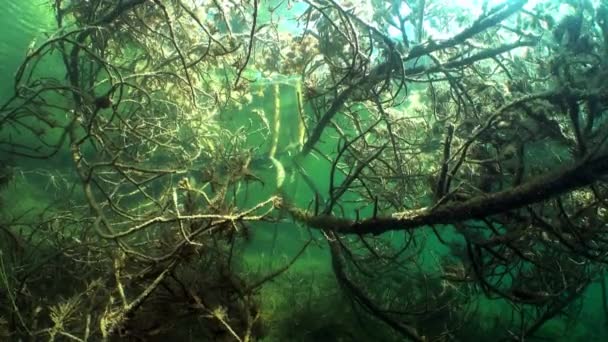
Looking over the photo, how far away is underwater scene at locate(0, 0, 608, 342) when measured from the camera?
3.37 meters

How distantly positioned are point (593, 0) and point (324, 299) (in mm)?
7795

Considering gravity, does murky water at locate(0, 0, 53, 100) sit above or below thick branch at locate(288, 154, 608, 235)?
above

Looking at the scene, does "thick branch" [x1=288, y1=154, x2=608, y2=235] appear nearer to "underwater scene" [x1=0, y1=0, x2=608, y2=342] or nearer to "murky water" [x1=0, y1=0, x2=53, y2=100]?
"underwater scene" [x1=0, y1=0, x2=608, y2=342]

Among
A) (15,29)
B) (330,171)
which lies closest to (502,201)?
(330,171)

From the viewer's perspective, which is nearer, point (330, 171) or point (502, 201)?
point (502, 201)

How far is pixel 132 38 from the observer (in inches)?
234

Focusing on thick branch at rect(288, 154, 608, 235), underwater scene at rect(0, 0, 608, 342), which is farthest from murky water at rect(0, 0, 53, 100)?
thick branch at rect(288, 154, 608, 235)

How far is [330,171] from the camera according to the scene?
4.79 metres

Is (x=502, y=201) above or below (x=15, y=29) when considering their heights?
below

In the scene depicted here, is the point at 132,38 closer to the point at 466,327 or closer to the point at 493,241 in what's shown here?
the point at 493,241

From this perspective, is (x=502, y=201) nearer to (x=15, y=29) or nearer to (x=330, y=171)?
(x=330, y=171)

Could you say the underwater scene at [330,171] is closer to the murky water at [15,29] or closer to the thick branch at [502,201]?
the thick branch at [502,201]

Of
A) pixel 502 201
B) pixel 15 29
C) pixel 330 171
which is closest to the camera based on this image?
pixel 502 201

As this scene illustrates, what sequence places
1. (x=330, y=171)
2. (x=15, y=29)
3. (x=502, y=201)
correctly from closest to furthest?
(x=502, y=201) < (x=330, y=171) < (x=15, y=29)
